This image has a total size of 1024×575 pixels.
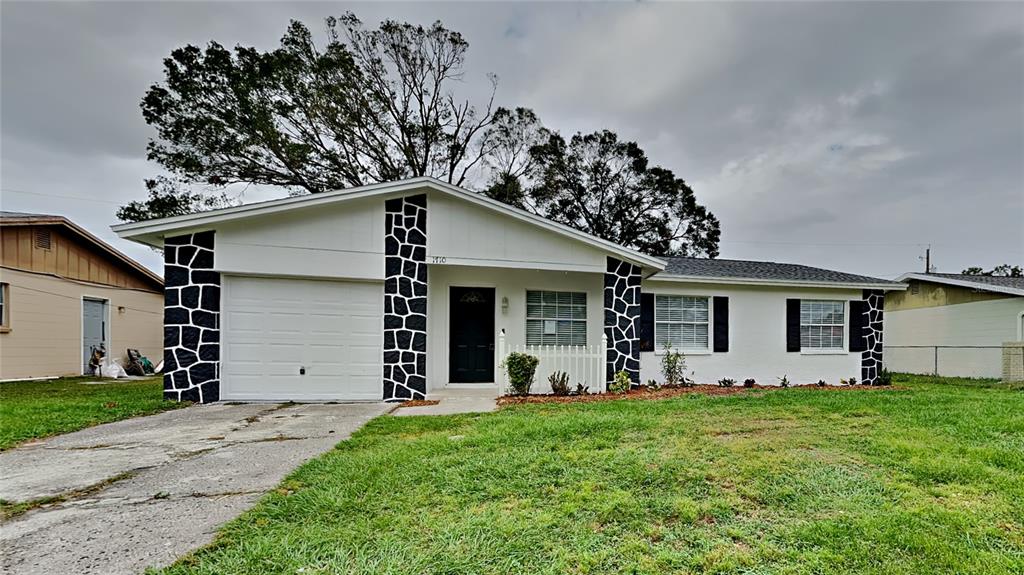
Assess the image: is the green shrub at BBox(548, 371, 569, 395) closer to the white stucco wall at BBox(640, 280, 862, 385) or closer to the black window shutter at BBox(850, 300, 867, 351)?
the white stucco wall at BBox(640, 280, 862, 385)

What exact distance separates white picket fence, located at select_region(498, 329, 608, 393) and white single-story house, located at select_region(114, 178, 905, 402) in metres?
0.03

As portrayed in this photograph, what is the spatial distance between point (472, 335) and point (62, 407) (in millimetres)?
6719

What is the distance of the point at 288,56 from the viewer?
15969 mm

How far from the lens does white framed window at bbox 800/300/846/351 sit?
39.7 ft

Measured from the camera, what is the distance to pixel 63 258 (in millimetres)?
13523

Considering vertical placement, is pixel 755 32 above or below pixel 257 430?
above

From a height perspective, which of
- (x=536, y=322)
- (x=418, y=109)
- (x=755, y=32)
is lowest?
(x=536, y=322)

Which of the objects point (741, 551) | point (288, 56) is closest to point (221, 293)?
point (741, 551)

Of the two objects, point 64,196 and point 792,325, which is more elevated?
point 64,196

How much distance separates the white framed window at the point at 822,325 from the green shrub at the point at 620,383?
540 cm

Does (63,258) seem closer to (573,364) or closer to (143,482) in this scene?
(143,482)

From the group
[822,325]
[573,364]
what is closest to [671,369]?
[573,364]

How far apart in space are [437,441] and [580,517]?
7.53 feet

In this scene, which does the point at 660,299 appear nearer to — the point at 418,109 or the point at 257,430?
the point at 257,430
